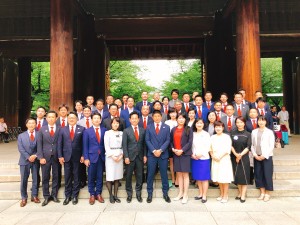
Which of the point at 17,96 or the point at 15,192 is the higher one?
the point at 17,96

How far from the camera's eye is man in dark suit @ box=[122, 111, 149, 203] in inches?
200

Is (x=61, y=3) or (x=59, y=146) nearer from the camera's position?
(x=59, y=146)

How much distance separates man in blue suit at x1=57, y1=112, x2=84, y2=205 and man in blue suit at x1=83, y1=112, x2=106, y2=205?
159 mm

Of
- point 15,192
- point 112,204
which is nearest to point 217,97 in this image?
point 112,204

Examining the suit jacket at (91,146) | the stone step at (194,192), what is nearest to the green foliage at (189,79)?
the stone step at (194,192)

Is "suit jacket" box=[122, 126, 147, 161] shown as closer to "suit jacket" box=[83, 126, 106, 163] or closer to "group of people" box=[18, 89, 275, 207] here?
"group of people" box=[18, 89, 275, 207]

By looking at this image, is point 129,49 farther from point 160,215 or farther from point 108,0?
point 160,215

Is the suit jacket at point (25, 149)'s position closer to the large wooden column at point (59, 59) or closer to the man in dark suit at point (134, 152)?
the man in dark suit at point (134, 152)

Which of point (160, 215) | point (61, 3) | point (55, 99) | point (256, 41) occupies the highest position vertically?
point (61, 3)

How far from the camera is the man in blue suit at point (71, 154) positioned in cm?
507

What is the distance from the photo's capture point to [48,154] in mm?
5070

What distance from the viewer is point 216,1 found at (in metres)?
9.82

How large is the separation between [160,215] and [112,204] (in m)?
1.00

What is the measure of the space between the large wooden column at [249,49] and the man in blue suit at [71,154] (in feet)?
16.0
